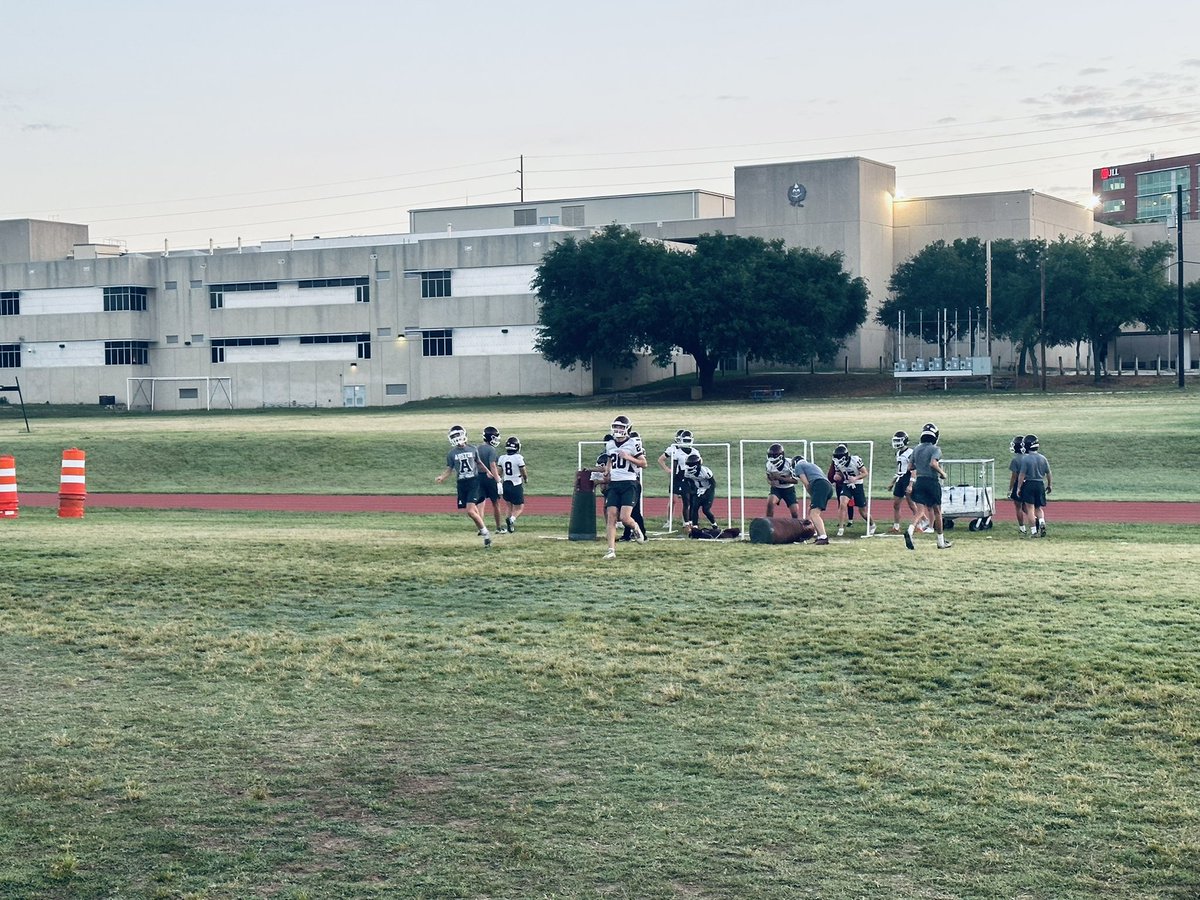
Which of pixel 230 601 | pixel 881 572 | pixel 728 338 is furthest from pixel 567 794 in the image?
pixel 728 338

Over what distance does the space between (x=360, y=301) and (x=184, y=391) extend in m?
14.8

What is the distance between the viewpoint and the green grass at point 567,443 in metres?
39.3

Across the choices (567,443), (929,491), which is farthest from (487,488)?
(567,443)

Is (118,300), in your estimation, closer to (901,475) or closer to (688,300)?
(688,300)

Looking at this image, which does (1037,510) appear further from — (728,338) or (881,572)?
(728,338)

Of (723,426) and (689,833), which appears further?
(723,426)

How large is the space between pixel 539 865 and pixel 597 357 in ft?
271

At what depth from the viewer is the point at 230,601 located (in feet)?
55.8

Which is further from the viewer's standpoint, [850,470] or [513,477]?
[513,477]

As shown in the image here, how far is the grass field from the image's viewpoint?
27.9 feet

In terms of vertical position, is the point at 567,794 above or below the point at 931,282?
below

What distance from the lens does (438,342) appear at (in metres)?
94.1

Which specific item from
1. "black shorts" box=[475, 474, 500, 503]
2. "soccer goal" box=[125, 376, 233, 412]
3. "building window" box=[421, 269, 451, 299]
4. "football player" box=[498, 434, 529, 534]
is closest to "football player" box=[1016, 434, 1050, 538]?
"football player" box=[498, 434, 529, 534]

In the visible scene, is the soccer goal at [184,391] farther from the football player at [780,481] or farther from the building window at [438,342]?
the football player at [780,481]
